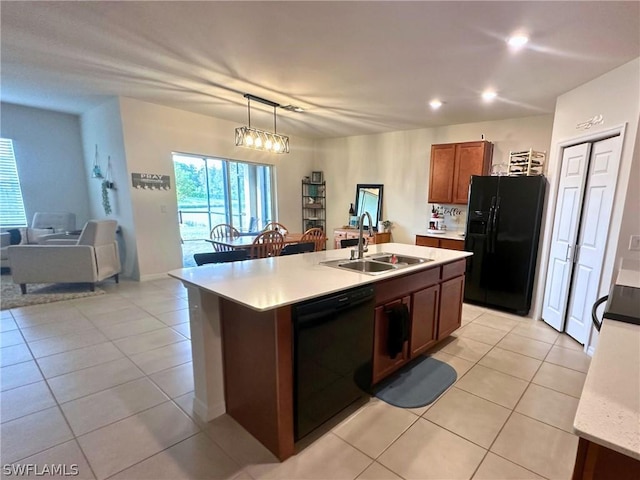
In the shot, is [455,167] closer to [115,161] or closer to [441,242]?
[441,242]

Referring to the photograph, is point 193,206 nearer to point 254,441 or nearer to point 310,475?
point 254,441

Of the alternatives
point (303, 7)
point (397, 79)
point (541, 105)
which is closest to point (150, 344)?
point (303, 7)

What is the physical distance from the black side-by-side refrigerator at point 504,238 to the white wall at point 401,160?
1.24 meters

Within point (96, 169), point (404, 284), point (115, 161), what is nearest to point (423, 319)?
point (404, 284)

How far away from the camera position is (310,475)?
1.53 m

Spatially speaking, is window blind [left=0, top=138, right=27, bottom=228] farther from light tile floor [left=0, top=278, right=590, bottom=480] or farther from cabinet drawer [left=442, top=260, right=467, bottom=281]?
cabinet drawer [left=442, top=260, right=467, bottom=281]

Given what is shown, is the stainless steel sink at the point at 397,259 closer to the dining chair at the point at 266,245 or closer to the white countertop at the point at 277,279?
the white countertop at the point at 277,279

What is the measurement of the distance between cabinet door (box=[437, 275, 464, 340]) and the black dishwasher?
A: 3.60 feet

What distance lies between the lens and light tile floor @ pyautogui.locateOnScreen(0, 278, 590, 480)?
1592 millimetres

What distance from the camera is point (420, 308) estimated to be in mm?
2479

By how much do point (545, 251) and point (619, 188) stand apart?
116 cm

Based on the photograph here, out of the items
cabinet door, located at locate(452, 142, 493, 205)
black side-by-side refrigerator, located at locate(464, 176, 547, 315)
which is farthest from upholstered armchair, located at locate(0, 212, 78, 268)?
cabinet door, located at locate(452, 142, 493, 205)

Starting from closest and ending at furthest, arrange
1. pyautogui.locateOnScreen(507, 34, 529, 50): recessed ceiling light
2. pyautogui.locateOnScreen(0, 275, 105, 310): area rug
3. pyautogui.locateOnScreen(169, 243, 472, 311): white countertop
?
pyautogui.locateOnScreen(169, 243, 472, 311): white countertop
pyautogui.locateOnScreen(507, 34, 529, 50): recessed ceiling light
pyautogui.locateOnScreen(0, 275, 105, 310): area rug

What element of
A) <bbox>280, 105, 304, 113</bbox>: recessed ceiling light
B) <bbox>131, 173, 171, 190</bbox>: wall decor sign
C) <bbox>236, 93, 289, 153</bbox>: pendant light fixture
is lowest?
<bbox>131, 173, 171, 190</bbox>: wall decor sign
